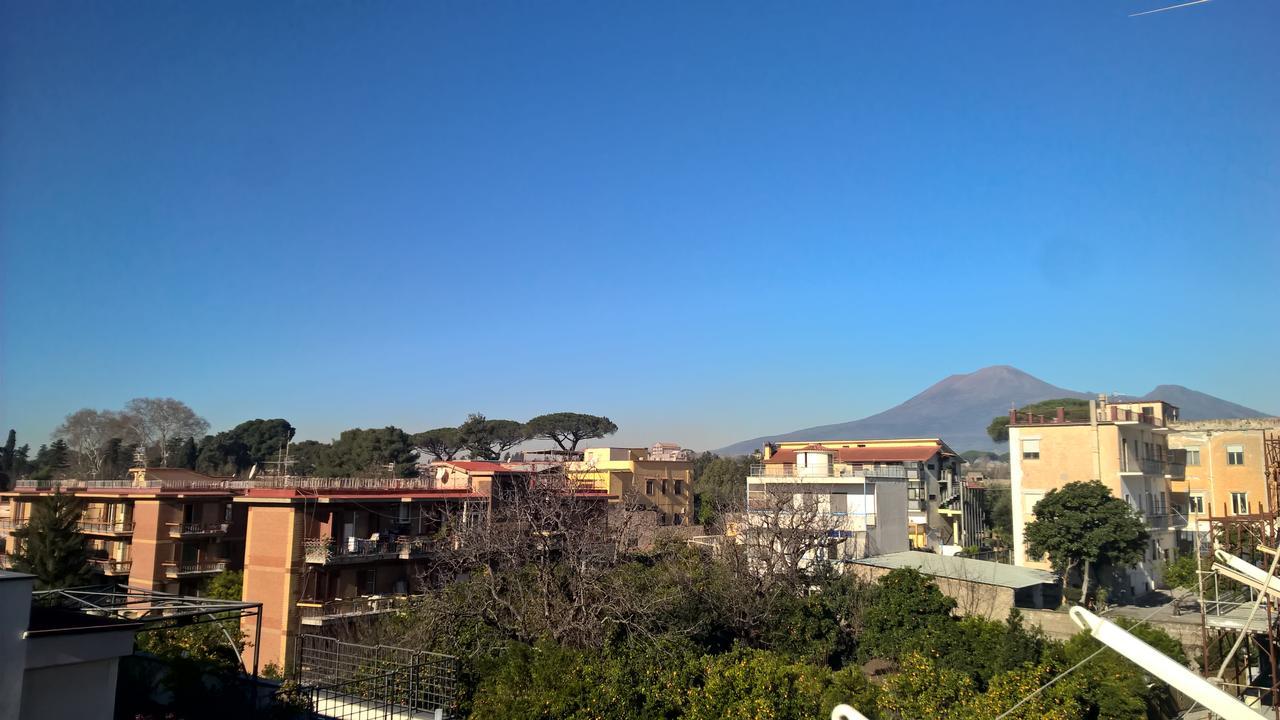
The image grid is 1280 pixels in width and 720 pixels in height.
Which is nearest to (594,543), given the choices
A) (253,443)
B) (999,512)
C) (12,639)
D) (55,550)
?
(12,639)

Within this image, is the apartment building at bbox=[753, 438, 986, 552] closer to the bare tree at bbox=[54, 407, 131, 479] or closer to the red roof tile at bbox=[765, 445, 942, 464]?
the red roof tile at bbox=[765, 445, 942, 464]

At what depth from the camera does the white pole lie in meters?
5.16

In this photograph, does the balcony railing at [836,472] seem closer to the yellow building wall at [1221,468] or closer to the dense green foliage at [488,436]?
the yellow building wall at [1221,468]

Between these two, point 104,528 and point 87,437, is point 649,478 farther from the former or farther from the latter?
point 87,437

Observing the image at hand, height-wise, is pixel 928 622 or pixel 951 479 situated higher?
pixel 951 479

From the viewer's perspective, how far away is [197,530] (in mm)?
34438

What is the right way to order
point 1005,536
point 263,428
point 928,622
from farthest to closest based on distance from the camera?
1. point 263,428
2. point 1005,536
3. point 928,622

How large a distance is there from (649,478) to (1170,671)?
44.3 metres

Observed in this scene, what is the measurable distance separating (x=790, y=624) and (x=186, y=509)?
27.3 metres

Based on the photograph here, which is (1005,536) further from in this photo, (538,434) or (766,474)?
(538,434)

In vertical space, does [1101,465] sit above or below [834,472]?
above

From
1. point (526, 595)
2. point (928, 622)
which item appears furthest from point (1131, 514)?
point (526, 595)

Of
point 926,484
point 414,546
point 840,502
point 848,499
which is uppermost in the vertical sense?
point 926,484

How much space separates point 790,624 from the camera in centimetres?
2092
